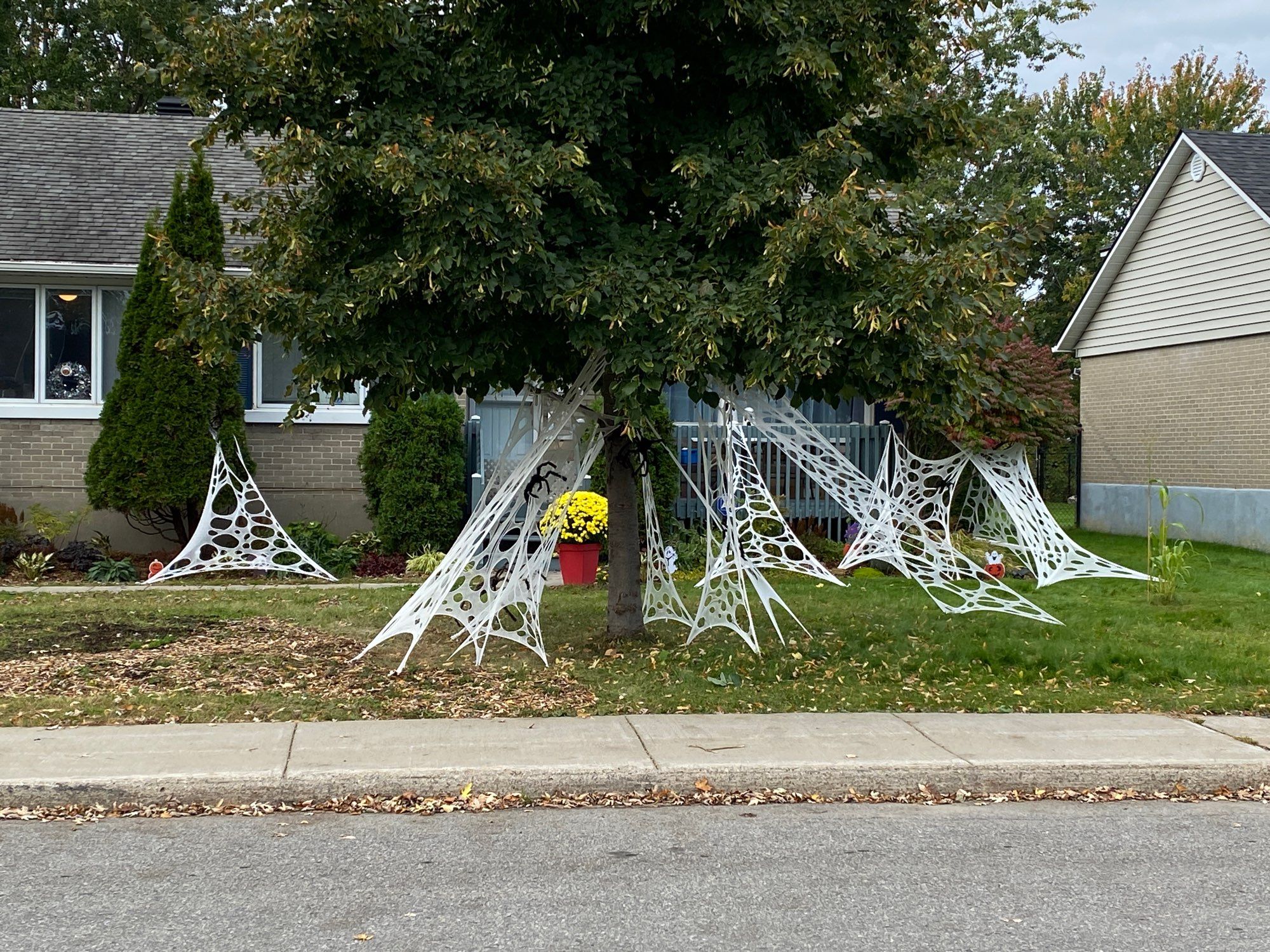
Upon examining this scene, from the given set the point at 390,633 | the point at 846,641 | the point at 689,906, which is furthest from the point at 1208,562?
the point at 689,906

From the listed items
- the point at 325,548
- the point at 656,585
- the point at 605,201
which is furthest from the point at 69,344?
the point at 605,201

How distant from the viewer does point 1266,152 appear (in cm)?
1788

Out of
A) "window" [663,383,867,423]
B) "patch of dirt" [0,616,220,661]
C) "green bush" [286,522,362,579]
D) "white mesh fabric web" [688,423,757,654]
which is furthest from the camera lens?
"window" [663,383,867,423]

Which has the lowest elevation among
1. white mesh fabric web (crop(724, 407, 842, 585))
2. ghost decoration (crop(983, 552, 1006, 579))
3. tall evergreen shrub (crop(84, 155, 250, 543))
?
ghost decoration (crop(983, 552, 1006, 579))

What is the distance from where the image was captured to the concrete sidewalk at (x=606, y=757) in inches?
233

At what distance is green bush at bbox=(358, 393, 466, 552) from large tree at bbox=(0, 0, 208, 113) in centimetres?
1746

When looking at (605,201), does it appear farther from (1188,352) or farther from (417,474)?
(1188,352)

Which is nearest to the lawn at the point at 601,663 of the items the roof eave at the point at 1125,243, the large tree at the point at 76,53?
the roof eave at the point at 1125,243

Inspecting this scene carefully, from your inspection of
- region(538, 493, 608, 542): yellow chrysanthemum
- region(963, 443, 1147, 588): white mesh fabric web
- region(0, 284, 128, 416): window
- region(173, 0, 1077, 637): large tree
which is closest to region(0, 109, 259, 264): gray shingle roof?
region(0, 284, 128, 416): window

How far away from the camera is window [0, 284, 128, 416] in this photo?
14.5 metres

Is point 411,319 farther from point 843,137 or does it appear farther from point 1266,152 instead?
point 1266,152

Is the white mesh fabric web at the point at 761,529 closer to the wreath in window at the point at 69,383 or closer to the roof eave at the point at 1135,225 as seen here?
the wreath in window at the point at 69,383

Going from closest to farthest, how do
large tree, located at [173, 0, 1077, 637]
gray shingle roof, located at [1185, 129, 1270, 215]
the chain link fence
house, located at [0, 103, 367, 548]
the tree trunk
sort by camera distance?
large tree, located at [173, 0, 1077, 637]
the tree trunk
house, located at [0, 103, 367, 548]
gray shingle roof, located at [1185, 129, 1270, 215]
the chain link fence

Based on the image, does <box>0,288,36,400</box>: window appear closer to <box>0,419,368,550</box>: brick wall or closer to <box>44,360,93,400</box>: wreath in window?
<box>44,360,93,400</box>: wreath in window
